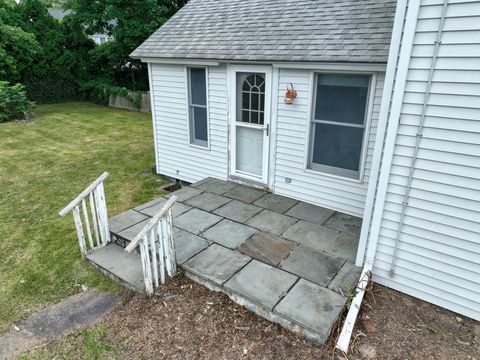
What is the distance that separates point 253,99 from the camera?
550cm

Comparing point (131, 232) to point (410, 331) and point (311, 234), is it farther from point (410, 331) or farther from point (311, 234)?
point (410, 331)

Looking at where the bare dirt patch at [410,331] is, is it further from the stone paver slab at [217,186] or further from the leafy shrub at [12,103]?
the leafy shrub at [12,103]

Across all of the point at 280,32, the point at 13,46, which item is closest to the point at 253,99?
the point at 280,32

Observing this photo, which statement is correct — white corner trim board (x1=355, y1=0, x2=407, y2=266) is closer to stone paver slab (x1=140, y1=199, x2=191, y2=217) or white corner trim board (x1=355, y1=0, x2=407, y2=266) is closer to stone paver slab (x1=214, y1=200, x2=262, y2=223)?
stone paver slab (x1=214, y1=200, x2=262, y2=223)

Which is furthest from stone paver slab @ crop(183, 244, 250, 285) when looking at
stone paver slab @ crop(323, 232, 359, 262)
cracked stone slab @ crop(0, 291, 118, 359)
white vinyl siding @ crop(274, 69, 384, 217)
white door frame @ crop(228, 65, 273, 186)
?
white door frame @ crop(228, 65, 273, 186)

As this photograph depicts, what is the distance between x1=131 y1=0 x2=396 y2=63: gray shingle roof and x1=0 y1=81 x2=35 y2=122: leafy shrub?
894 cm

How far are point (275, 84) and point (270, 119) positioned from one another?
557mm

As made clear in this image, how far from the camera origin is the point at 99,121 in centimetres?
1330

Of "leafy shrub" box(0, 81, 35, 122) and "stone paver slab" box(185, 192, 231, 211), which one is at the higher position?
"leafy shrub" box(0, 81, 35, 122)

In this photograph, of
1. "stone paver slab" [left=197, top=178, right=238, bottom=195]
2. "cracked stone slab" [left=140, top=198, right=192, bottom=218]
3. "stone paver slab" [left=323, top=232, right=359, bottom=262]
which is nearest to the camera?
"stone paver slab" [left=323, top=232, right=359, bottom=262]

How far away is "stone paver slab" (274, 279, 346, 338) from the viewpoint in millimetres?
2938

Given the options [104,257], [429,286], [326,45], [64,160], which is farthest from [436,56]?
[64,160]

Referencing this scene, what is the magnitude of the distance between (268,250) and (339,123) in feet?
6.95

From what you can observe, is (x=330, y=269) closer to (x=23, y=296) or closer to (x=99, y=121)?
(x=23, y=296)
